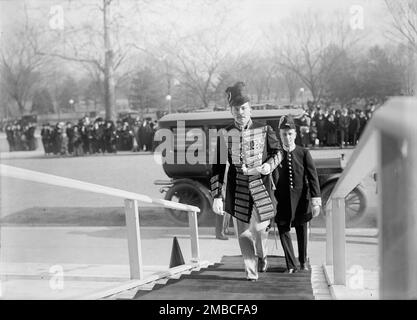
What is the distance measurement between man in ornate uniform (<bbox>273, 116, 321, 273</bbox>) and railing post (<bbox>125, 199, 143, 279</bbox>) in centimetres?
103

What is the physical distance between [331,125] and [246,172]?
2492mm

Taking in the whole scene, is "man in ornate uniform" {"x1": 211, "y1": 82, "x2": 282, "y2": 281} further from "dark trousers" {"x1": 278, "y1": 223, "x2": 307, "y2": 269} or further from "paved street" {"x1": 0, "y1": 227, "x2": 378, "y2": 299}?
"paved street" {"x1": 0, "y1": 227, "x2": 378, "y2": 299}

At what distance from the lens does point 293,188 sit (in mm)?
3600

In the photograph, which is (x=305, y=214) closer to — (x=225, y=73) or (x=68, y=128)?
(x=225, y=73)

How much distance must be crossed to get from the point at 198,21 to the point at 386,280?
187 inches

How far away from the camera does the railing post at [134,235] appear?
276 cm

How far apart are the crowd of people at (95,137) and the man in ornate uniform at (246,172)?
20.1 ft

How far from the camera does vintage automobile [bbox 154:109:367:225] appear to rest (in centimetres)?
559

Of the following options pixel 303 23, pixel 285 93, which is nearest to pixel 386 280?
pixel 303 23

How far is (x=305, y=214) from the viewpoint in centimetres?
363

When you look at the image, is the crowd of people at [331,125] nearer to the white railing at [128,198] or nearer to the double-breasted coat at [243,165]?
the double-breasted coat at [243,165]

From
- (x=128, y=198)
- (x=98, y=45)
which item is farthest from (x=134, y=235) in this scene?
(x=98, y=45)

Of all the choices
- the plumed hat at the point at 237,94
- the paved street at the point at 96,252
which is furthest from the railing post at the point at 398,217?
the paved street at the point at 96,252

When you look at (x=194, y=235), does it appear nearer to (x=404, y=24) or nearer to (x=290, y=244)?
(x=290, y=244)
